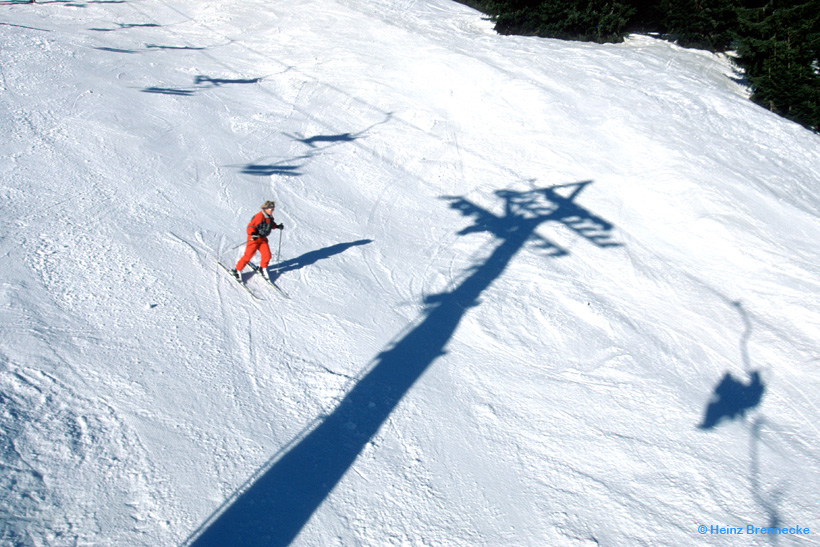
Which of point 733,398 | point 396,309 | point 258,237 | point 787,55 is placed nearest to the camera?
point 733,398

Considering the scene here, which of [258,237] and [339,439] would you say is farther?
[258,237]

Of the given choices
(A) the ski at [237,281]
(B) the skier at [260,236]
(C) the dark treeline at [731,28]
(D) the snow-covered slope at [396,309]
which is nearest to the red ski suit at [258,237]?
(B) the skier at [260,236]

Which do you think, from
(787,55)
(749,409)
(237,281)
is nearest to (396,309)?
(237,281)

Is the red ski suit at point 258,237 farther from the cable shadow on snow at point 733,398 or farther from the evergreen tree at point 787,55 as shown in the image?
the evergreen tree at point 787,55

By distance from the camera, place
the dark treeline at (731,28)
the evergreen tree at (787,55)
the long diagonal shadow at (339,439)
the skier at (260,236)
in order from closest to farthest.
A: the long diagonal shadow at (339,439) → the skier at (260,236) → the evergreen tree at (787,55) → the dark treeline at (731,28)

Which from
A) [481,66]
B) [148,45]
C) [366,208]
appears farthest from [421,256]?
[148,45]

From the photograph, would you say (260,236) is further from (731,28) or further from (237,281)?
(731,28)
